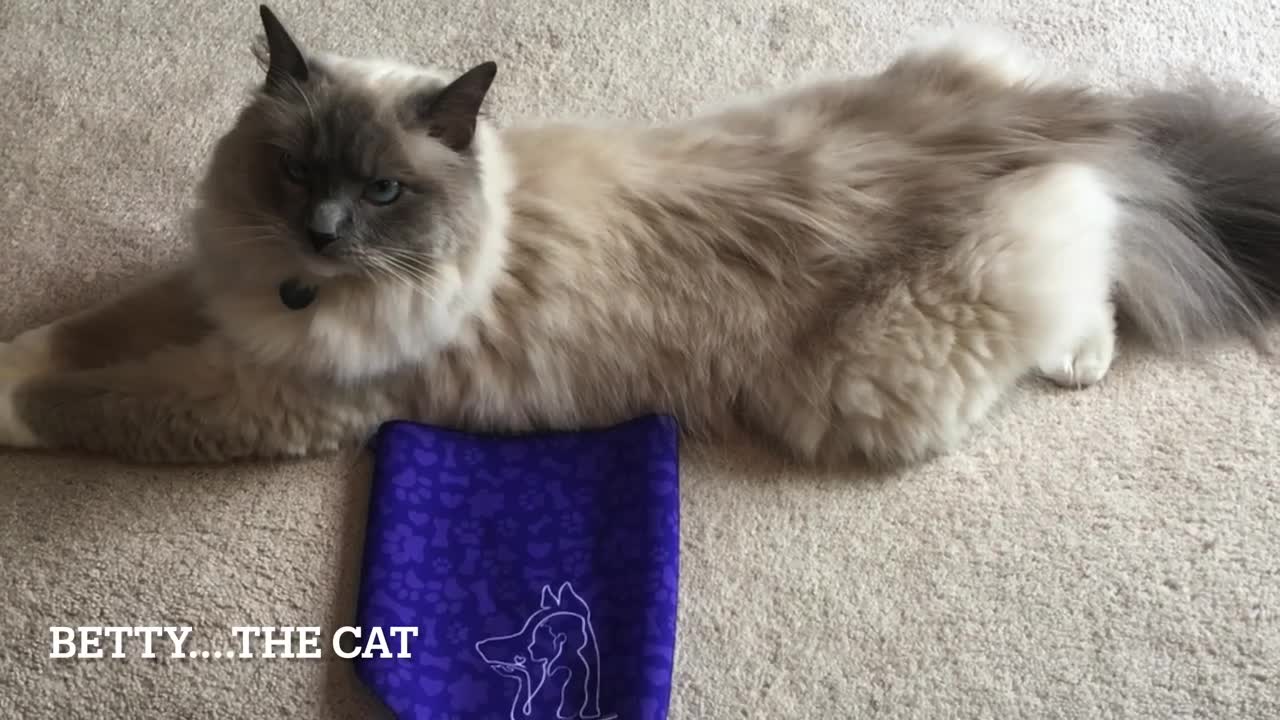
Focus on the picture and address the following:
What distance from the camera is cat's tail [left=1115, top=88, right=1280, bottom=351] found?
4.85ft

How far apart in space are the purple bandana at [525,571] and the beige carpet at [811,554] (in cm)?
7

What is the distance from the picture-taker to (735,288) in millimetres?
1423

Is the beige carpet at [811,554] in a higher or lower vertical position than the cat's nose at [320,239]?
Result: lower

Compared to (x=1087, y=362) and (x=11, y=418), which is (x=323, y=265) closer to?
(x=11, y=418)

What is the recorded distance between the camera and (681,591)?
1410 millimetres

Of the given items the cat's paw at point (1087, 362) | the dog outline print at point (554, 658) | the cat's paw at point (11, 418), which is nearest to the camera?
the dog outline print at point (554, 658)

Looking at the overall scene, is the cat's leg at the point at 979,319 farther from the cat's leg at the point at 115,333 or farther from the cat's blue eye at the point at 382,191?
the cat's leg at the point at 115,333

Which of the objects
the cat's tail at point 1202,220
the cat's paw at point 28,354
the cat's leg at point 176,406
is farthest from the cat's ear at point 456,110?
the cat's tail at point 1202,220

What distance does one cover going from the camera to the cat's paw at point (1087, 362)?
155cm

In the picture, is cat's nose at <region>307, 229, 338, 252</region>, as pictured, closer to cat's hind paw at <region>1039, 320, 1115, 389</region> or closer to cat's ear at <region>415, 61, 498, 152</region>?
cat's ear at <region>415, 61, 498, 152</region>

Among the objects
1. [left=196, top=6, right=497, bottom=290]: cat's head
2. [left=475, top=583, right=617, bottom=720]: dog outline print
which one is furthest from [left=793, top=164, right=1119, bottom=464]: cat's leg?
[left=196, top=6, right=497, bottom=290]: cat's head

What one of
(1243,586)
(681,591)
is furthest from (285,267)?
(1243,586)

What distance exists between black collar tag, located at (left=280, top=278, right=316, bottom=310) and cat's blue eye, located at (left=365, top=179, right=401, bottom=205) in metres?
0.17

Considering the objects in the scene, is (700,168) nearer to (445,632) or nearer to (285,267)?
(285,267)
